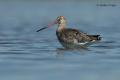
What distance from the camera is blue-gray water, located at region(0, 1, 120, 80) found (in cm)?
1317

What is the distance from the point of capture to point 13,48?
1767cm

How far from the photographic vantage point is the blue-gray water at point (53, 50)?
1317 centimetres

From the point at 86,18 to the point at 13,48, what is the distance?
36.4 feet

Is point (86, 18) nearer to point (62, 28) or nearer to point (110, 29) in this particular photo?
point (110, 29)

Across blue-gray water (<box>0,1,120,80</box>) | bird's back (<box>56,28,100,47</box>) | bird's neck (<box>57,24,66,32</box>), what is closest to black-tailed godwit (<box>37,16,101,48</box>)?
bird's back (<box>56,28,100,47</box>)

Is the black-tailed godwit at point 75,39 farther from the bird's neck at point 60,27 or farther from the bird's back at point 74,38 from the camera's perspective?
the bird's neck at point 60,27

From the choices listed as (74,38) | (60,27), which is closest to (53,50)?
(74,38)

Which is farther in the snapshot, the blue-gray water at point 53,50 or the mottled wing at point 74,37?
the mottled wing at point 74,37

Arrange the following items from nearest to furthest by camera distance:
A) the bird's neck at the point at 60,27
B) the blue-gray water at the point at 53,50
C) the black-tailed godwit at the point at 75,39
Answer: the blue-gray water at the point at 53,50 < the black-tailed godwit at the point at 75,39 < the bird's neck at the point at 60,27

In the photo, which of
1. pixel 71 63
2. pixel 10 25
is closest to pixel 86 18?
pixel 10 25

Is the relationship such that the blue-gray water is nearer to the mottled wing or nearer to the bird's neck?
the mottled wing

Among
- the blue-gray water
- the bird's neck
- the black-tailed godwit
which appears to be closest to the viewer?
the blue-gray water

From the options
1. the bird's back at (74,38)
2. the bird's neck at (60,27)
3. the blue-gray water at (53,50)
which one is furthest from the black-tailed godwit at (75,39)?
the bird's neck at (60,27)

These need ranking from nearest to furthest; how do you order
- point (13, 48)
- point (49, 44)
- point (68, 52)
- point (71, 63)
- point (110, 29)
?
point (71, 63)
point (68, 52)
point (13, 48)
point (49, 44)
point (110, 29)
